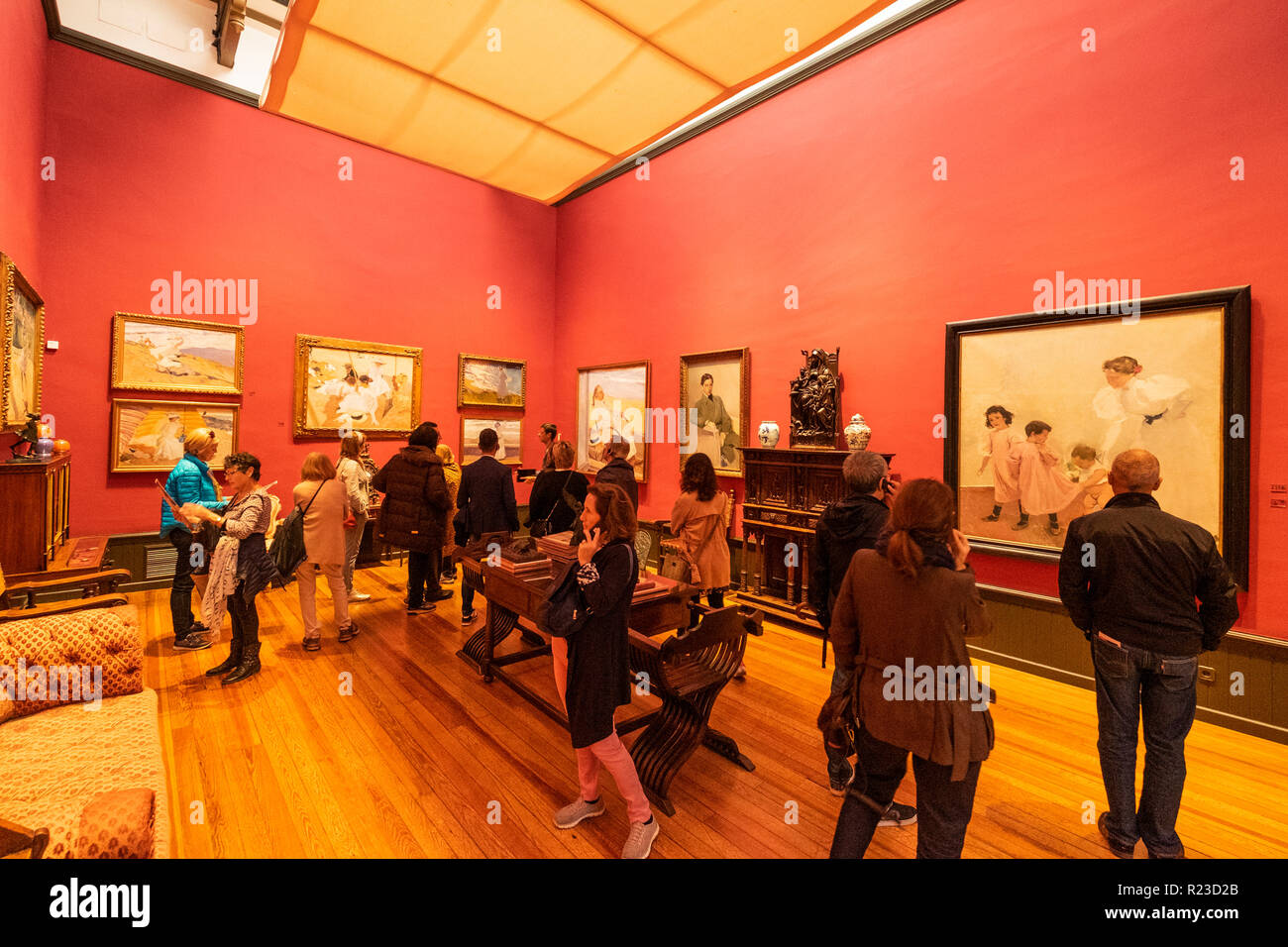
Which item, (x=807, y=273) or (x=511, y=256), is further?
(x=511, y=256)

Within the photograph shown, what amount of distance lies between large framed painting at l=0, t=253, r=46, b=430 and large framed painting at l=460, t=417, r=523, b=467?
491 cm

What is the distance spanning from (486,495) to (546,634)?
9.49 feet

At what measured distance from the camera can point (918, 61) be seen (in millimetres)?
5688

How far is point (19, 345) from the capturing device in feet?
16.0

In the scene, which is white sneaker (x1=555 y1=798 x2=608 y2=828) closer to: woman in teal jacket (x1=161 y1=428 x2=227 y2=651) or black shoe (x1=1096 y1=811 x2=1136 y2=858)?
black shoe (x1=1096 y1=811 x2=1136 y2=858)

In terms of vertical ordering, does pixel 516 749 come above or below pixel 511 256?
below

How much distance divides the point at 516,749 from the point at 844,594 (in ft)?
8.31

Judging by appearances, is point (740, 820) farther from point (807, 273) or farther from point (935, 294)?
point (807, 273)

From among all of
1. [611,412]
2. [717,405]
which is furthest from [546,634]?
[611,412]

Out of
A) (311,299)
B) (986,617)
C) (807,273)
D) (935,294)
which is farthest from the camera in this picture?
(311,299)

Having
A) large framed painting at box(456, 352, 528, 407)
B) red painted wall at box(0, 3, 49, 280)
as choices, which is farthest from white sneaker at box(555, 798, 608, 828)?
large framed painting at box(456, 352, 528, 407)

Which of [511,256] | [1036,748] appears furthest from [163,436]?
[1036,748]

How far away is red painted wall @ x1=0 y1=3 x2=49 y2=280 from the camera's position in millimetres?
4629

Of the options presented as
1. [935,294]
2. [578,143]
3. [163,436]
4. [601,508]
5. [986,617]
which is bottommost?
[986,617]
